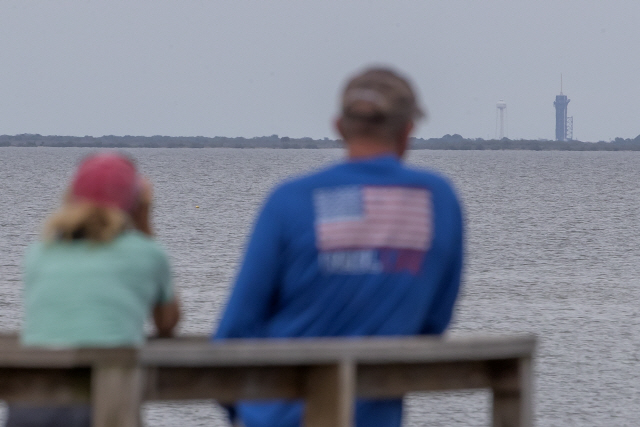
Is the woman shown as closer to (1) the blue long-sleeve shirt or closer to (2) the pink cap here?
(2) the pink cap

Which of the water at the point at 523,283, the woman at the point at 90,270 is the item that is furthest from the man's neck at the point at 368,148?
the water at the point at 523,283

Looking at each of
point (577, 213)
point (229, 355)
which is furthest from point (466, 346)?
point (577, 213)

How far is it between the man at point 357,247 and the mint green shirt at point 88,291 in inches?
9.8

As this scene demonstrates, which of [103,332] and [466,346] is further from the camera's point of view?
[103,332]

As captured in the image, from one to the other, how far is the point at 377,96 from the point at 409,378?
2.18 ft

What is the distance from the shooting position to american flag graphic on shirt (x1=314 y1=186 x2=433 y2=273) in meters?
2.98

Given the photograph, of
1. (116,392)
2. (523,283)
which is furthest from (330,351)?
(523,283)

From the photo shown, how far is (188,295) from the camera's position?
24.7 meters

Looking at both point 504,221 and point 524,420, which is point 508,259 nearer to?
point 504,221

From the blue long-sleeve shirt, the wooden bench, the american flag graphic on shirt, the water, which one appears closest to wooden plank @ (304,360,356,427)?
the wooden bench

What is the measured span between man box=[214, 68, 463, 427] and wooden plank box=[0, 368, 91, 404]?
1.44 feet

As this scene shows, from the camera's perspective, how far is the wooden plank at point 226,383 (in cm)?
268

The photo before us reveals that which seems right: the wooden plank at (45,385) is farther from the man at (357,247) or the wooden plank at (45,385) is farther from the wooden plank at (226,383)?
the man at (357,247)

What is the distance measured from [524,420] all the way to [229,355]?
81 centimetres
